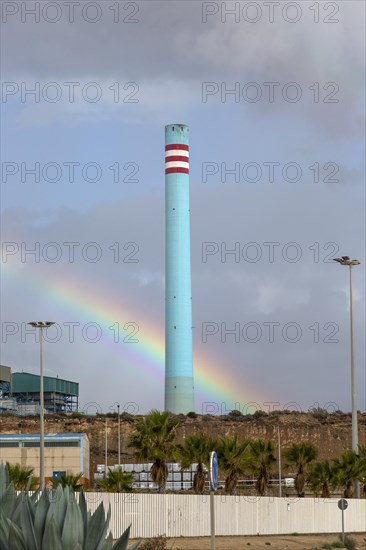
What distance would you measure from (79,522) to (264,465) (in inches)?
1936

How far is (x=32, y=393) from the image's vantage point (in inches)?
5517

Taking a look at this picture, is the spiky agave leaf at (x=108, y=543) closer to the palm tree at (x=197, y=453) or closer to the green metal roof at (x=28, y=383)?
the palm tree at (x=197, y=453)

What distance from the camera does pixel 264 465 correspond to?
62.9m

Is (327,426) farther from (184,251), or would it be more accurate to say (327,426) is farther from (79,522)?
(79,522)

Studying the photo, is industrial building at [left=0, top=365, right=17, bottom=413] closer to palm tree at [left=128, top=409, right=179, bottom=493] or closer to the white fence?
palm tree at [left=128, top=409, right=179, bottom=493]

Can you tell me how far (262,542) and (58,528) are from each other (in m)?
31.4

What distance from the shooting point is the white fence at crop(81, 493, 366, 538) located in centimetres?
4391

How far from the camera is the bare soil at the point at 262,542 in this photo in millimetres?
40625

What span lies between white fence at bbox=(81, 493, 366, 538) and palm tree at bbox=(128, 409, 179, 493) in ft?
23.2

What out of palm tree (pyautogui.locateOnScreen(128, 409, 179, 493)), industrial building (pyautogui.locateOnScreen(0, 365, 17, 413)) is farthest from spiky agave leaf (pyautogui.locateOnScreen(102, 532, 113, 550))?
industrial building (pyautogui.locateOnScreen(0, 365, 17, 413))

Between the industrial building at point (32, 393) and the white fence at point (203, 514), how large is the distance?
81237mm

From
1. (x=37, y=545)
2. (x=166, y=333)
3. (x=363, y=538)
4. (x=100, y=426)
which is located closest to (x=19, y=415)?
(x=100, y=426)

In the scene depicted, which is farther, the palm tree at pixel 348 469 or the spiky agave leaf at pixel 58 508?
the palm tree at pixel 348 469

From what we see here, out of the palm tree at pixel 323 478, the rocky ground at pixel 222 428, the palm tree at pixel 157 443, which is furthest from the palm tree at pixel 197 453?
the rocky ground at pixel 222 428
